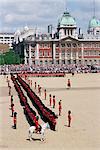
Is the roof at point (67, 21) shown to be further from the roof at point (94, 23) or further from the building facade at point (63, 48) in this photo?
the roof at point (94, 23)

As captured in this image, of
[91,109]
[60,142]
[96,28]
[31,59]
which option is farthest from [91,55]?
[60,142]

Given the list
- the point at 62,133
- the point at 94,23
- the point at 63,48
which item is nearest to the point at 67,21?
the point at 63,48

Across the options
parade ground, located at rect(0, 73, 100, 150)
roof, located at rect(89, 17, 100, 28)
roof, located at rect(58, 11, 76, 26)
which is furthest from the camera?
roof, located at rect(89, 17, 100, 28)

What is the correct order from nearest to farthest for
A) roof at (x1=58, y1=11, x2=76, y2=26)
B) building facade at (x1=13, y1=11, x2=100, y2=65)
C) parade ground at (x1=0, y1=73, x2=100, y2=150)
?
parade ground at (x1=0, y1=73, x2=100, y2=150)
building facade at (x1=13, y1=11, x2=100, y2=65)
roof at (x1=58, y1=11, x2=76, y2=26)

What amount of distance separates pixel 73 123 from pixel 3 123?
433 centimetres

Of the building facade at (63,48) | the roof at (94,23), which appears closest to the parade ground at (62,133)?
the building facade at (63,48)

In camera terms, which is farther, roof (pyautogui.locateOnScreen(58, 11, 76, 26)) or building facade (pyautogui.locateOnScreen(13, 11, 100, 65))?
roof (pyautogui.locateOnScreen(58, 11, 76, 26))

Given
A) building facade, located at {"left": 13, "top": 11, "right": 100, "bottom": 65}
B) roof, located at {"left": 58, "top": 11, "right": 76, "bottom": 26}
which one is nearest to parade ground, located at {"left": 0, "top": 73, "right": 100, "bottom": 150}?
building facade, located at {"left": 13, "top": 11, "right": 100, "bottom": 65}

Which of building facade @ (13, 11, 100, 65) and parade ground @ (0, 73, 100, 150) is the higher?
building facade @ (13, 11, 100, 65)

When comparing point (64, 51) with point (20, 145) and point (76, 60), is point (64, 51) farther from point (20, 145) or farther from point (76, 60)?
point (20, 145)

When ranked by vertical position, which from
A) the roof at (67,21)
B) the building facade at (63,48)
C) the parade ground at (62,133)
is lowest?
the parade ground at (62,133)

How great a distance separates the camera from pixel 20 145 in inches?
790

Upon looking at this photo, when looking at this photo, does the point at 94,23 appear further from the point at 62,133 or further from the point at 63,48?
the point at 62,133

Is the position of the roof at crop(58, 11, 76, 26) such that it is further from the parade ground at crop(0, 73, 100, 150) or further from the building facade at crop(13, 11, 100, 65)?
the parade ground at crop(0, 73, 100, 150)
